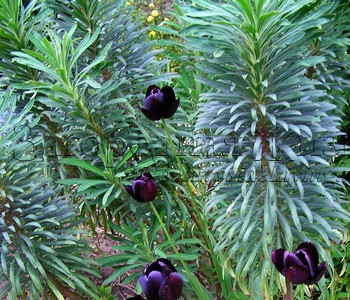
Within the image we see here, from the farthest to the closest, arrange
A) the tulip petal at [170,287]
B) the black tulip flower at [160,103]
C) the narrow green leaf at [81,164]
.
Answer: the narrow green leaf at [81,164] → the black tulip flower at [160,103] → the tulip petal at [170,287]

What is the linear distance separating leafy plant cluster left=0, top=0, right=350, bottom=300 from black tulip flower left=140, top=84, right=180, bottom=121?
50mm

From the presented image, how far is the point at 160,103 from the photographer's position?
1.20 meters

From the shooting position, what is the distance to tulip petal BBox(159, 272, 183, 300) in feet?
3.17

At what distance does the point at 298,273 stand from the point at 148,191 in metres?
0.43

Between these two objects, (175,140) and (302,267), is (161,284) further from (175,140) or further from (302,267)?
(175,140)

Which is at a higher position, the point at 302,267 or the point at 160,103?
the point at 160,103

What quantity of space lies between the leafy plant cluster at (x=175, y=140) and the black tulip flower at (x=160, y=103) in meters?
0.05

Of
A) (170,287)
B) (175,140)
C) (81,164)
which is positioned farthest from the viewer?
(175,140)

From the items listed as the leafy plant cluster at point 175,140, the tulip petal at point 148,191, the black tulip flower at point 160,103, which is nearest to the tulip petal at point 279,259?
the leafy plant cluster at point 175,140

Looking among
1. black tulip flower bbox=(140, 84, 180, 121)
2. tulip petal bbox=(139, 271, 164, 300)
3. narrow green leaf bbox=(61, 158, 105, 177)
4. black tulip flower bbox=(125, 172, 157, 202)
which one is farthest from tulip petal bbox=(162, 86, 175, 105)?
tulip petal bbox=(139, 271, 164, 300)

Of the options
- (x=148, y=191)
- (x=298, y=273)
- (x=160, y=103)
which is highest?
(x=160, y=103)

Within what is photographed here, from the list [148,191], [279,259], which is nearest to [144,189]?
[148,191]

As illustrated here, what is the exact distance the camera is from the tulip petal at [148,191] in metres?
1.21

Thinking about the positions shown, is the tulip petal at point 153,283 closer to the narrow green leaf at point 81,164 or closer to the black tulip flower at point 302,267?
the black tulip flower at point 302,267
